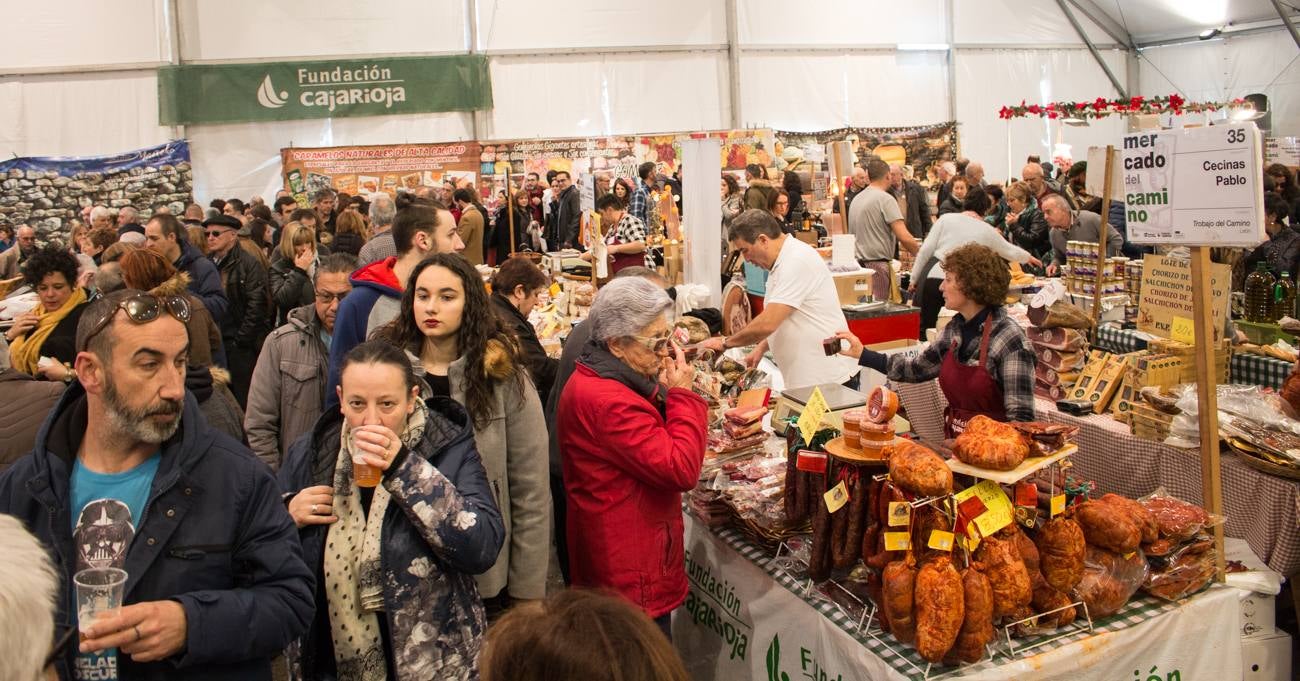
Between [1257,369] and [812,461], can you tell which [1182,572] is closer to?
[812,461]

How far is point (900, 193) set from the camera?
37.7 feet

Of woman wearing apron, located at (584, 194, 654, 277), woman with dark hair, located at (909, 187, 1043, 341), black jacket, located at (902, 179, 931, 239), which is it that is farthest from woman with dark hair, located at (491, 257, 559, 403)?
black jacket, located at (902, 179, 931, 239)

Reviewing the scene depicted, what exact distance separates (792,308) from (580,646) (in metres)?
3.57

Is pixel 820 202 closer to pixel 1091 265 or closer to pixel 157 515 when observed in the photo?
pixel 1091 265

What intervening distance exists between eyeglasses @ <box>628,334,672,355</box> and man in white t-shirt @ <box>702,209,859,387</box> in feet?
5.72

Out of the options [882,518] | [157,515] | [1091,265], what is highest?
[1091,265]

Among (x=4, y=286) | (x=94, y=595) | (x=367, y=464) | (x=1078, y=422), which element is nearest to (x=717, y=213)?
(x=1078, y=422)

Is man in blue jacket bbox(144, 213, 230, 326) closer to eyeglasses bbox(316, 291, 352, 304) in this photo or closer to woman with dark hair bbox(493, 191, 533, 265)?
eyeglasses bbox(316, 291, 352, 304)

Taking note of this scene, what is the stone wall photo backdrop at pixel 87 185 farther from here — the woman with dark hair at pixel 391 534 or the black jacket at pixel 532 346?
the woman with dark hair at pixel 391 534

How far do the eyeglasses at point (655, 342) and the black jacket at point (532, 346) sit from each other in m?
0.95

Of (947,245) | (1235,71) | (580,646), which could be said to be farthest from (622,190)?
(1235,71)

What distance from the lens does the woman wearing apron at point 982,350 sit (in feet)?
11.1

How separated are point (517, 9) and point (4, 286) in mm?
9528

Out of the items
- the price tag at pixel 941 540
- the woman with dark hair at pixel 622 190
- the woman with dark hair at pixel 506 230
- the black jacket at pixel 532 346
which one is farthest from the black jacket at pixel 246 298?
the woman with dark hair at pixel 506 230
